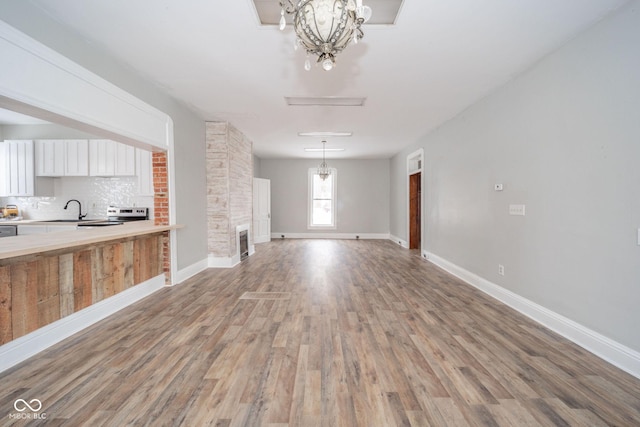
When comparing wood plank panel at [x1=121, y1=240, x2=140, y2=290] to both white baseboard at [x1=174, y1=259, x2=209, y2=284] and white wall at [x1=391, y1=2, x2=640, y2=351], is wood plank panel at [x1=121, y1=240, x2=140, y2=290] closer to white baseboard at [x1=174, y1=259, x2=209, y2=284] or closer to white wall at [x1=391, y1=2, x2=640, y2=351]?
white baseboard at [x1=174, y1=259, x2=209, y2=284]

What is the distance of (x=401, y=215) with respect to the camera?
26.0 ft

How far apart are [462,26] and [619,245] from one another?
2.13m

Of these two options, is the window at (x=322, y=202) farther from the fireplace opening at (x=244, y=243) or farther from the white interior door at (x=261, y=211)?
the fireplace opening at (x=244, y=243)

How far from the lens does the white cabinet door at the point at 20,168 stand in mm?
4559

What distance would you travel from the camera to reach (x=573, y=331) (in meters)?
2.36

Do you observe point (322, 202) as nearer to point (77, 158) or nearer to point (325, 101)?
point (325, 101)

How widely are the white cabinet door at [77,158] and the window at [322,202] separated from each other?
19.8 feet

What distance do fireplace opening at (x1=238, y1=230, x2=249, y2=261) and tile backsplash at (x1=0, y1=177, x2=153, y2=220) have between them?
5.85 ft

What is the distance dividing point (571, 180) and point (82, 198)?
707 centimetres

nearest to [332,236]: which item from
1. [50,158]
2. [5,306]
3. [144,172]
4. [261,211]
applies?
[261,211]

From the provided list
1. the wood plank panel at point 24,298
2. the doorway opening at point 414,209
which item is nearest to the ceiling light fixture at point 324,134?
the doorway opening at point 414,209

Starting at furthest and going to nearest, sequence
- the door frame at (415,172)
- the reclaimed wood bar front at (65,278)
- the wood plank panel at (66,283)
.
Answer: the door frame at (415,172)
the wood plank panel at (66,283)
the reclaimed wood bar front at (65,278)

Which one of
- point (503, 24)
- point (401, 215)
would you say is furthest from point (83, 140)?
point (401, 215)

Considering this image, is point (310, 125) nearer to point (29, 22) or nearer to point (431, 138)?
point (431, 138)
